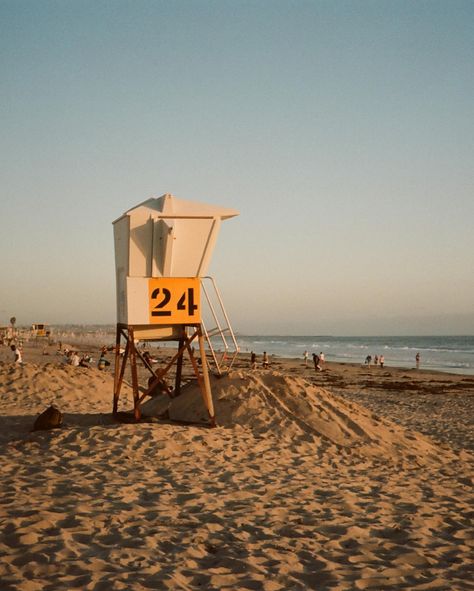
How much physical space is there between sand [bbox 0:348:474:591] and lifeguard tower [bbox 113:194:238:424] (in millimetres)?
1620

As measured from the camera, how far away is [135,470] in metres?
9.04

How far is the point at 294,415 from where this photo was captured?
12.4 meters

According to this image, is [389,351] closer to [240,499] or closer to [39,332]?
[39,332]

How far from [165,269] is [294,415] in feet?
15.1

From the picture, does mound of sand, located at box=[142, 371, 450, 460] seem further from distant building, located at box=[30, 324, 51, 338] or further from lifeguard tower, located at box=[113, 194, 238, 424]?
distant building, located at box=[30, 324, 51, 338]

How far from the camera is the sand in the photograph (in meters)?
5.52

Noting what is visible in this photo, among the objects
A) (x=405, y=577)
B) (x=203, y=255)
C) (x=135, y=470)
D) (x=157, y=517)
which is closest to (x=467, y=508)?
(x=405, y=577)

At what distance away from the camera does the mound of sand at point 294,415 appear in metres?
11.8

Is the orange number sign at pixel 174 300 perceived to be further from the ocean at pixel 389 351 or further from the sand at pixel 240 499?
the ocean at pixel 389 351

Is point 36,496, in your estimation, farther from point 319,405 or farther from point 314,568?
point 319,405

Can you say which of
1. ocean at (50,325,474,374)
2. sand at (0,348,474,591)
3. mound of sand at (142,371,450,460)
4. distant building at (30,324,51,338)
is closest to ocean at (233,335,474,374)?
ocean at (50,325,474,374)

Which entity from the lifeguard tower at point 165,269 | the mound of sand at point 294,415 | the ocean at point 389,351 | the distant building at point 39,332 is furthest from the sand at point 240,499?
the distant building at point 39,332

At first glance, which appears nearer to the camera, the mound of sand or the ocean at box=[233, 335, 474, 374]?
the mound of sand

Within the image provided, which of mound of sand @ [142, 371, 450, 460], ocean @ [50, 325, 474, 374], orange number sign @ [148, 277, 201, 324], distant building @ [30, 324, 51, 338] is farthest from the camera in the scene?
distant building @ [30, 324, 51, 338]
